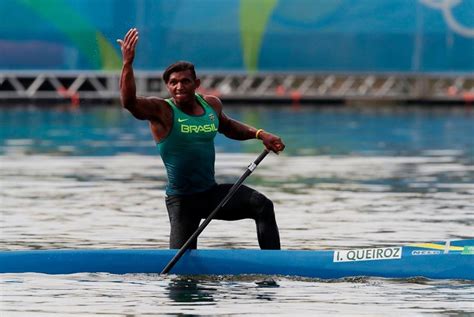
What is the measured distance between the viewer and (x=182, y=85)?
43.9 feet

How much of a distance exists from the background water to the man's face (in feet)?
4.98

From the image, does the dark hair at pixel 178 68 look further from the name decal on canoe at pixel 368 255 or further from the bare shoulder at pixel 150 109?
the name decal on canoe at pixel 368 255

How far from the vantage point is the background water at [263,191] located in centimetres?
1215

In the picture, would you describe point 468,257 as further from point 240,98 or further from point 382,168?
point 240,98

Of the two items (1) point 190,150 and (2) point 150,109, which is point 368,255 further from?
(2) point 150,109

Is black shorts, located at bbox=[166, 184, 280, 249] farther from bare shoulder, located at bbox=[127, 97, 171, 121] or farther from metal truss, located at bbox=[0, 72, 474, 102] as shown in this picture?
metal truss, located at bbox=[0, 72, 474, 102]

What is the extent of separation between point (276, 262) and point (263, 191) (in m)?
9.10

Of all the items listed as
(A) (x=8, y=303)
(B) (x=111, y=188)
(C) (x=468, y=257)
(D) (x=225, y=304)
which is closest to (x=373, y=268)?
(C) (x=468, y=257)

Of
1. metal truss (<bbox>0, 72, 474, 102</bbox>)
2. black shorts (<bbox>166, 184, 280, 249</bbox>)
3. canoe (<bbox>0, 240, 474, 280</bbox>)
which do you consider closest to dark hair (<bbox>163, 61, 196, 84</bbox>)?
black shorts (<bbox>166, 184, 280, 249</bbox>)

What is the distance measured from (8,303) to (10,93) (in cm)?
4104

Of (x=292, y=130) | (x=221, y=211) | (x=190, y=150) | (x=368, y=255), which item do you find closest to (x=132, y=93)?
(x=190, y=150)

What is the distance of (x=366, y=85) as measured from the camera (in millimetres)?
53125

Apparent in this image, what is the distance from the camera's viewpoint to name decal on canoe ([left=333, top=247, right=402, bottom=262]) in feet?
43.0

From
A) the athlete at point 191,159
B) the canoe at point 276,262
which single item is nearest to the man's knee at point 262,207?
the athlete at point 191,159
